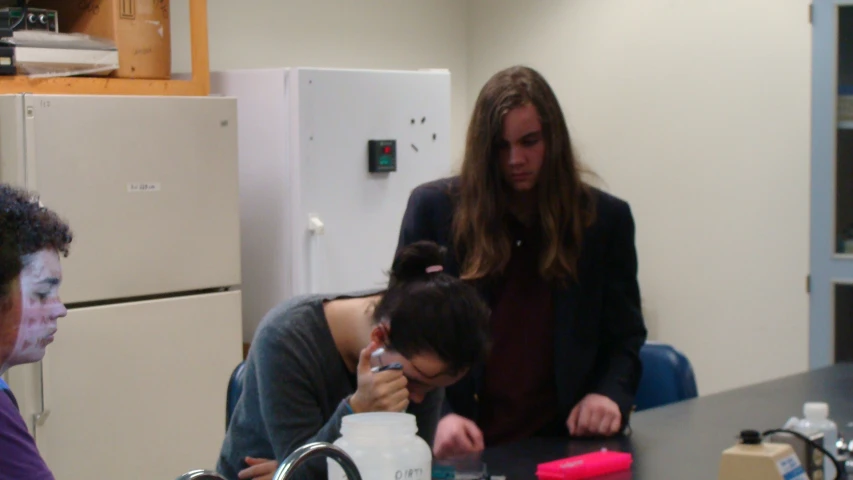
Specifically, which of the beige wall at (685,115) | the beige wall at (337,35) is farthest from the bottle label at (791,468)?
the beige wall at (337,35)

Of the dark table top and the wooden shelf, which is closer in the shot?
the dark table top

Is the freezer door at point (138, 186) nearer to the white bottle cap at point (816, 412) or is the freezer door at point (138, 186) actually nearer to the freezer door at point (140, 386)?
the freezer door at point (140, 386)

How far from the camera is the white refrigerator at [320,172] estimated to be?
11.0ft

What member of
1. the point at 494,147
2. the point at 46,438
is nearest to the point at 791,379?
the point at 494,147

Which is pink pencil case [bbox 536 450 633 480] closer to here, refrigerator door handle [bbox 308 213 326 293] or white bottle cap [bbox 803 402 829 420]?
white bottle cap [bbox 803 402 829 420]

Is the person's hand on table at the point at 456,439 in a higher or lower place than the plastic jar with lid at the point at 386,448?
lower

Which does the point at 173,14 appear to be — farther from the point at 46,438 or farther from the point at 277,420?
the point at 277,420

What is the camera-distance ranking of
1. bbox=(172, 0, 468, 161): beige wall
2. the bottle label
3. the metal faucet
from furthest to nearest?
bbox=(172, 0, 468, 161): beige wall
the bottle label
the metal faucet

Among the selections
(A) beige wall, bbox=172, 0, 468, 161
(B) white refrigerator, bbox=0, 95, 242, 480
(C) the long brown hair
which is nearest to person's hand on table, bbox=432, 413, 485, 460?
(C) the long brown hair

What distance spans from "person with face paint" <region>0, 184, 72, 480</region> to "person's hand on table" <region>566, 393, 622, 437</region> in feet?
2.98

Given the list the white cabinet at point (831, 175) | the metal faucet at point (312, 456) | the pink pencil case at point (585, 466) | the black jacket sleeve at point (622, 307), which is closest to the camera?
the metal faucet at point (312, 456)

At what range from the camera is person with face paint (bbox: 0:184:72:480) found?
1230 millimetres

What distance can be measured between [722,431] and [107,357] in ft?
5.65

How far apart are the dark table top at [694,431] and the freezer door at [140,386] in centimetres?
147
